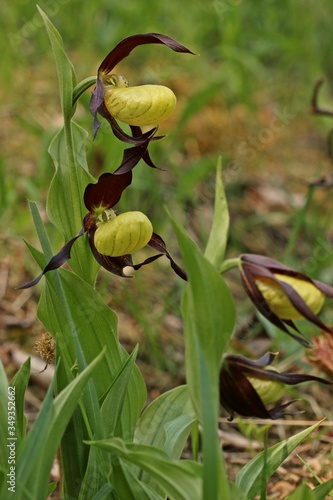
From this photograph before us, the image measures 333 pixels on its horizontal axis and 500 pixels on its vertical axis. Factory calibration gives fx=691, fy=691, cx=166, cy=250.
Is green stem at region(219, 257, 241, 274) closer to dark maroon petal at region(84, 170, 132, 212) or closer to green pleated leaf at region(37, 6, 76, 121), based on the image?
dark maroon petal at region(84, 170, 132, 212)

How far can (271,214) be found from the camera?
2.56 m

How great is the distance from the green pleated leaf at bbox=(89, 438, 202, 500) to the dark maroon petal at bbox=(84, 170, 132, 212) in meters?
0.33

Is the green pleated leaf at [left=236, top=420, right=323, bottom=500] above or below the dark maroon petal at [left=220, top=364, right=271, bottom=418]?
below

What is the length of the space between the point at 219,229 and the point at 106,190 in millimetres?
164

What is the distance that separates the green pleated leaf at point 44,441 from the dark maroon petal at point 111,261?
24cm

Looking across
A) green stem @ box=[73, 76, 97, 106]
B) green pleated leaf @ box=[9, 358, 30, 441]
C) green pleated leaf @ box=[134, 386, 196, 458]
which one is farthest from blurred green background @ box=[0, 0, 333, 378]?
green stem @ box=[73, 76, 97, 106]

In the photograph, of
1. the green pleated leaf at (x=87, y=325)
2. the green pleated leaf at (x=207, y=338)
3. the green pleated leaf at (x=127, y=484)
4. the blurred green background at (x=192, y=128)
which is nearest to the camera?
the green pleated leaf at (x=207, y=338)

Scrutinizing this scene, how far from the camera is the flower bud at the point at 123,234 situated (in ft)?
2.94

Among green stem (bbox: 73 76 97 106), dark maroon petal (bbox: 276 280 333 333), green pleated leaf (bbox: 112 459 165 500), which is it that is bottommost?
green pleated leaf (bbox: 112 459 165 500)

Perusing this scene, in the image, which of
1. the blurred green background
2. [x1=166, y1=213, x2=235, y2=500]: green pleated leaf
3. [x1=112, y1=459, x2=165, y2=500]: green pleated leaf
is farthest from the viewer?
the blurred green background

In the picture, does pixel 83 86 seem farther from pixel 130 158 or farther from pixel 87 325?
pixel 87 325

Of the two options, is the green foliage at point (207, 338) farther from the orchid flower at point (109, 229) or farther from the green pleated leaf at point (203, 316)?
the orchid flower at point (109, 229)

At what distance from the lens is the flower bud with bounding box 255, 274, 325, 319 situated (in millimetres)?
894

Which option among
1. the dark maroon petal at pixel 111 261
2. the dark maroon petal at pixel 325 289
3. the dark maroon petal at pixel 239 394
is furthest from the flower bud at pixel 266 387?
the dark maroon petal at pixel 111 261
